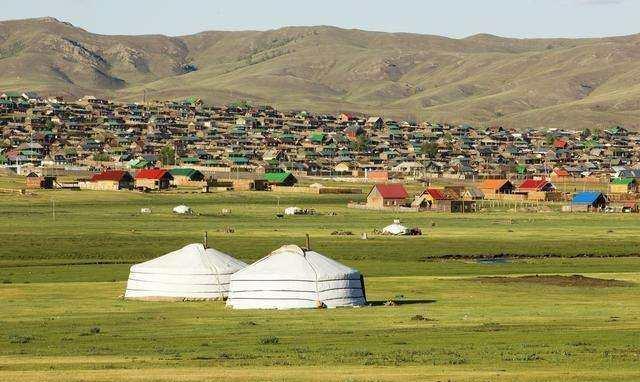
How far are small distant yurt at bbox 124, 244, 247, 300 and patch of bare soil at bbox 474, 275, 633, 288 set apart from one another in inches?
591

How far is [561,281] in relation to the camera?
74750 millimetres

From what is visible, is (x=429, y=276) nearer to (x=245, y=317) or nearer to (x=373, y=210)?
(x=245, y=317)

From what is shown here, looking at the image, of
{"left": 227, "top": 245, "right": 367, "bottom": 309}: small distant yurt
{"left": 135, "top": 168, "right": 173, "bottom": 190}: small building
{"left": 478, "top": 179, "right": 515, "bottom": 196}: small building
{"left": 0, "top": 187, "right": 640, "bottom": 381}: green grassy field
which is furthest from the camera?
{"left": 135, "top": 168, "right": 173, "bottom": 190}: small building

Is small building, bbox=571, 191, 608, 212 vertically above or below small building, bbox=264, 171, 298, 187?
below

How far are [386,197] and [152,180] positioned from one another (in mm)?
38033

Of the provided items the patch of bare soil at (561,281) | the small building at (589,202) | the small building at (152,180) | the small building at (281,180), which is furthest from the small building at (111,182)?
the patch of bare soil at (561,281)

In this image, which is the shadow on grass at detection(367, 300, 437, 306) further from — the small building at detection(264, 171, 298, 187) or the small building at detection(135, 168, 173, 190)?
the small building at detection(264, 171, 298, 187)

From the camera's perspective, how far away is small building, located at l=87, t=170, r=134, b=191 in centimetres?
17800

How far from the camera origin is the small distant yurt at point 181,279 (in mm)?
65938

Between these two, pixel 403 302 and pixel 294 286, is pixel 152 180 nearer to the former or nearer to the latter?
pixel 403 302

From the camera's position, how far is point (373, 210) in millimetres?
153625

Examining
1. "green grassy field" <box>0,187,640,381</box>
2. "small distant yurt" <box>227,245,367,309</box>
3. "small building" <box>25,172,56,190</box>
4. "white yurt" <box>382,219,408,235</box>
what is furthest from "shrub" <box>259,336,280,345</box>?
"small building" <box>25,172,56,190</box>

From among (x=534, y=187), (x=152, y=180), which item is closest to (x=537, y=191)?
(x=534, y=187)

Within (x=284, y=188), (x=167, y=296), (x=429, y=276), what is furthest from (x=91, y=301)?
(x=284, y=188)
